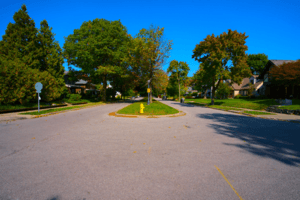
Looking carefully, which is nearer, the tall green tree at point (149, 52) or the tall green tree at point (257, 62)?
the tall green tree at point (149, 52)

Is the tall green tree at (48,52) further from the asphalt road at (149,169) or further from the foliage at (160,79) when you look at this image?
the asphalt road at (149,169)

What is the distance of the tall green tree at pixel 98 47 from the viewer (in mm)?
30734

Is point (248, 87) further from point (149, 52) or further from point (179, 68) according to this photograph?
point (149, 52)

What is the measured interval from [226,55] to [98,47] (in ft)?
74.9

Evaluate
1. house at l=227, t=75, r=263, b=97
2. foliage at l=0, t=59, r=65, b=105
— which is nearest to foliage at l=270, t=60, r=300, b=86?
house at l=227, t=75, r=263, b=97

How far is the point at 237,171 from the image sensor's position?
12.2ft

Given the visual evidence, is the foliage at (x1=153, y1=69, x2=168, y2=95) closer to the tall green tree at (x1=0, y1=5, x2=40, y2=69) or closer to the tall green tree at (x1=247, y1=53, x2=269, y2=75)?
the tall green tree at (x1=0, y1=5, x2=40, y2=69)

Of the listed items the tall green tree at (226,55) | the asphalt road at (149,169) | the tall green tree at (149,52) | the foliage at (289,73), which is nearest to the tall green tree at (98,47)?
the tall green tree at (149,52)

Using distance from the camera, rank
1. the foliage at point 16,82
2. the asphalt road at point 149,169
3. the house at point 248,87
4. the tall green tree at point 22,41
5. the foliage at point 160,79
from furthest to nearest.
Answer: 1. the house at point 248,87
2. the foliage at point 160,79
3. the tall green tree at point 22,41
4. the foliage at point 16,82
5. the asphalt road at point 149,169

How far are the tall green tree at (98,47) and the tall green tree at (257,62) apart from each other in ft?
171

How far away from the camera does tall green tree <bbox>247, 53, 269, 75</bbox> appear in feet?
205

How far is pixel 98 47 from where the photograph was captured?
31.5 meters

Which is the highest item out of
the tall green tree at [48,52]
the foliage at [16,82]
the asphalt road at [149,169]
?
the tall green tree at [48,52]

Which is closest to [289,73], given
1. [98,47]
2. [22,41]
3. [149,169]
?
[149,169]
